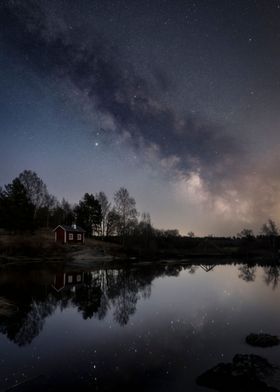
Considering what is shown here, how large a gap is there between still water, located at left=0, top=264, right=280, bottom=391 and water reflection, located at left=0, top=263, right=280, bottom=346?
0.08m

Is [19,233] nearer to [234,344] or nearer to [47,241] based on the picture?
[47,241]

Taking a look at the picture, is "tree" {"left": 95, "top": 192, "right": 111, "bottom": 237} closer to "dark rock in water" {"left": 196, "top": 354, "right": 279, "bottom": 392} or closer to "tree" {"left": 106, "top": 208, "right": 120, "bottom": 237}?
"tree" {"left": 106, "top": 208, "right": 120, "bottom": 237}

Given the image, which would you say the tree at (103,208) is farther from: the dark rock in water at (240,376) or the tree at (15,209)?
the dark rock in water at (240,376)

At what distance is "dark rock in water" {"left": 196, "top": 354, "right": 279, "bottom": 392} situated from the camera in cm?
1119

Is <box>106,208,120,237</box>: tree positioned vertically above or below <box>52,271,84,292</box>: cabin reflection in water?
above

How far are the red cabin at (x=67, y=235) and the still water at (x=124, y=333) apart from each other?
50.1 m

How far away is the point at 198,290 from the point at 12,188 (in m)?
61.7

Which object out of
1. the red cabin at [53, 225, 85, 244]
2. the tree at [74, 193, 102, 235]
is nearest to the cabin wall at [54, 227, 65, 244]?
the red cabin at [53, 225, 85, 244]

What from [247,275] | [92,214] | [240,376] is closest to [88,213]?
[92,214]

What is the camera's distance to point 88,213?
355 feet

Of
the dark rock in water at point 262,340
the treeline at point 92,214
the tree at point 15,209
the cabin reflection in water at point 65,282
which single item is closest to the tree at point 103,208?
the treeline at point 92,214

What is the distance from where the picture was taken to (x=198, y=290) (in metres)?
37.6

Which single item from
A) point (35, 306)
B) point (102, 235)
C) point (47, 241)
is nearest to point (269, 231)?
point (102, 235)

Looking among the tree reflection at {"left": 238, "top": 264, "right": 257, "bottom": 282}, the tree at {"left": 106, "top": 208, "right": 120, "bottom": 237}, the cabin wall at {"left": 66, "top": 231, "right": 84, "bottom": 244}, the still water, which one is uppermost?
the tree at {"left": 106, "top": 208, "right": 120, "bottom": 237}
